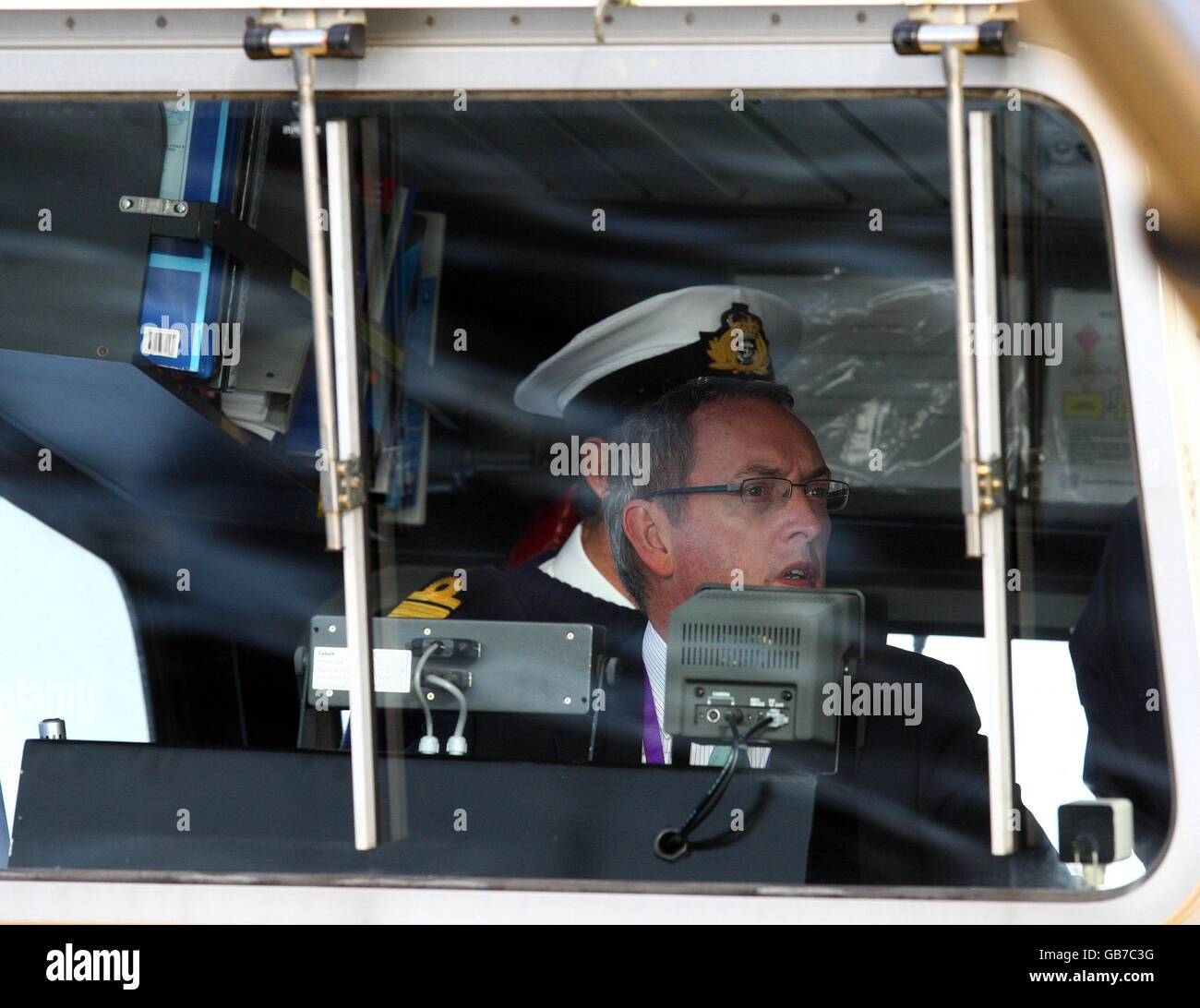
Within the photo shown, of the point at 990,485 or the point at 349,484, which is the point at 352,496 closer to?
the point at 349,484

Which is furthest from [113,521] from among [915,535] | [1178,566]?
[1178,566]

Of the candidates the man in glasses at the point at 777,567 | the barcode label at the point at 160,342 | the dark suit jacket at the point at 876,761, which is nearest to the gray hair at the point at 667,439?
the man in glasses at the point at 777,567

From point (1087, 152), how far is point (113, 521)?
1.86m

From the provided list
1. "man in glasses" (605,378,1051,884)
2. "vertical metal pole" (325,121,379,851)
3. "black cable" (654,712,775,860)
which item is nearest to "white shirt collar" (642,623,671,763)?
"man in glasses" (605,378,1051,884)

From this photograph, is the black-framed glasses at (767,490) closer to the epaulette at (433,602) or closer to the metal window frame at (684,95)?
the epaulette at (433,602)

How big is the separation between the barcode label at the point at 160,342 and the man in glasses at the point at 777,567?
0.77 m

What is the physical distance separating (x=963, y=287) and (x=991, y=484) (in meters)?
0.20

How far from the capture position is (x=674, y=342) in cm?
256

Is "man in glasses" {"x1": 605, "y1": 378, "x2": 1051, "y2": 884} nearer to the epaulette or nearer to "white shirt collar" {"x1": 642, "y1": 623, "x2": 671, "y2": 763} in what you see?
"white shirt collar" {"x1": 642, "y1": 623, "x2": 671, "y2": 763}

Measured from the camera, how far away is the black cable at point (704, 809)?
5.64 feet

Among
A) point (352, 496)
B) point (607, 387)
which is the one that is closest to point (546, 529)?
point (607, 387)

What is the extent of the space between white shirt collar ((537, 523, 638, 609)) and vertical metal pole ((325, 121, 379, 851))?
0.78m

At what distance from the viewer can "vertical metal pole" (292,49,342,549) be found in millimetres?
1573
